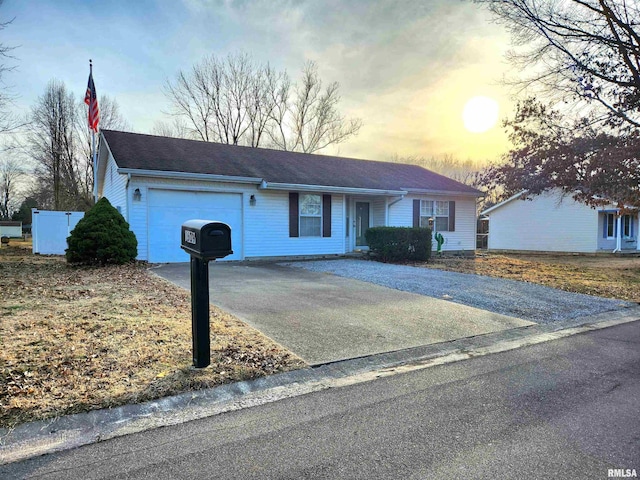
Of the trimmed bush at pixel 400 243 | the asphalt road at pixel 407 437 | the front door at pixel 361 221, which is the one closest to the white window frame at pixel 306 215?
the trimmed bush at pixel 400 243

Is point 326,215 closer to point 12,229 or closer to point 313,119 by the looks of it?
point 313,119

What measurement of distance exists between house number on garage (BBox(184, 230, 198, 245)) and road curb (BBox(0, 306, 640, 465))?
4.23ft

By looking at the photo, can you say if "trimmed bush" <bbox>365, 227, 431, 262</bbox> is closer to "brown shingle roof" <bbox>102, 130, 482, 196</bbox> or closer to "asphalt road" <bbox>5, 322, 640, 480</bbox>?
"brown shingle roof" <bbox>102, 130, 482, 196</bbox>

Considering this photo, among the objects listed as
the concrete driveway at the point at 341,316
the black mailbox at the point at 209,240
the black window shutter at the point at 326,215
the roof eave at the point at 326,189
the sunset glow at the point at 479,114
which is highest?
the sunset glow at the point at 479,114

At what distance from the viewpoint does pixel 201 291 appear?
11.7 feet

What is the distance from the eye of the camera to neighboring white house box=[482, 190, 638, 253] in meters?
23.8

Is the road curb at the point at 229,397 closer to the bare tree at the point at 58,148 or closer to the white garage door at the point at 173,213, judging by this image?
the white garage door at the point at 173,213

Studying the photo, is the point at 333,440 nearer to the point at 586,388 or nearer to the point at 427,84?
the point at 586,388

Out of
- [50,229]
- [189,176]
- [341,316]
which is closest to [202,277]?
[341,316]

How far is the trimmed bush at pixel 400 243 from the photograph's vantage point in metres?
13.6

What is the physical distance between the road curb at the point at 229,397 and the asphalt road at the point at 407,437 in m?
0.12

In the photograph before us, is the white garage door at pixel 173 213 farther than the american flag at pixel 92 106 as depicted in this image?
No

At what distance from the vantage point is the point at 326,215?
573 inches

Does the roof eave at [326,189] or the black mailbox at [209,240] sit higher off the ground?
the roof eave at [326,189]
